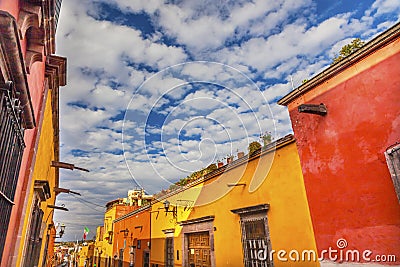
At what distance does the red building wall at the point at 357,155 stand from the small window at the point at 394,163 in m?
0.10

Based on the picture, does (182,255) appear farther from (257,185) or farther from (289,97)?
(289,97)

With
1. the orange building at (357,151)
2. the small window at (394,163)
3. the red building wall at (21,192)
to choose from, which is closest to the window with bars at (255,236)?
the orange building at (357,151)

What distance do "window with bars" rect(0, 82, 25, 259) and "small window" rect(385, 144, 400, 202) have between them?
482 centimetres

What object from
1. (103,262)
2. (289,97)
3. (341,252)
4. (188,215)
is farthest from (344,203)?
(103,262)

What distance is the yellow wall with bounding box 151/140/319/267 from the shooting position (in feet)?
19.4

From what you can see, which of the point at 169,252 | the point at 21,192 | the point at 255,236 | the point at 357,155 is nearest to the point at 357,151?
the point at 357,155

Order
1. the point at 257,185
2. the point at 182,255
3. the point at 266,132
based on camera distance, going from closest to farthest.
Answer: the point at 257,185 → the point at 266,132 → the point at 182,255

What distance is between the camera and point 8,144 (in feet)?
8.21

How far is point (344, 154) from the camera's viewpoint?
16.2ft

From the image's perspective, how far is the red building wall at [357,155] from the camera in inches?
167

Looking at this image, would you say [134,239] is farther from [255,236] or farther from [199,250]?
[255,236]

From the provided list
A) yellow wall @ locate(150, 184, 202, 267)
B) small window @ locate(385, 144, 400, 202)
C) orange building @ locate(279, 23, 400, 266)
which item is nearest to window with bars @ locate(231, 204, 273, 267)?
orange building @ locate(279, 23, 400, 266)

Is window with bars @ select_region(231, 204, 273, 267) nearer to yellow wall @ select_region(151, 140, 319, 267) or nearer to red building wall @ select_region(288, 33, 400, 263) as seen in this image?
yellow wall @ select_region(151, 140, 319, 267)

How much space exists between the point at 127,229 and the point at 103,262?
929 centimetres
